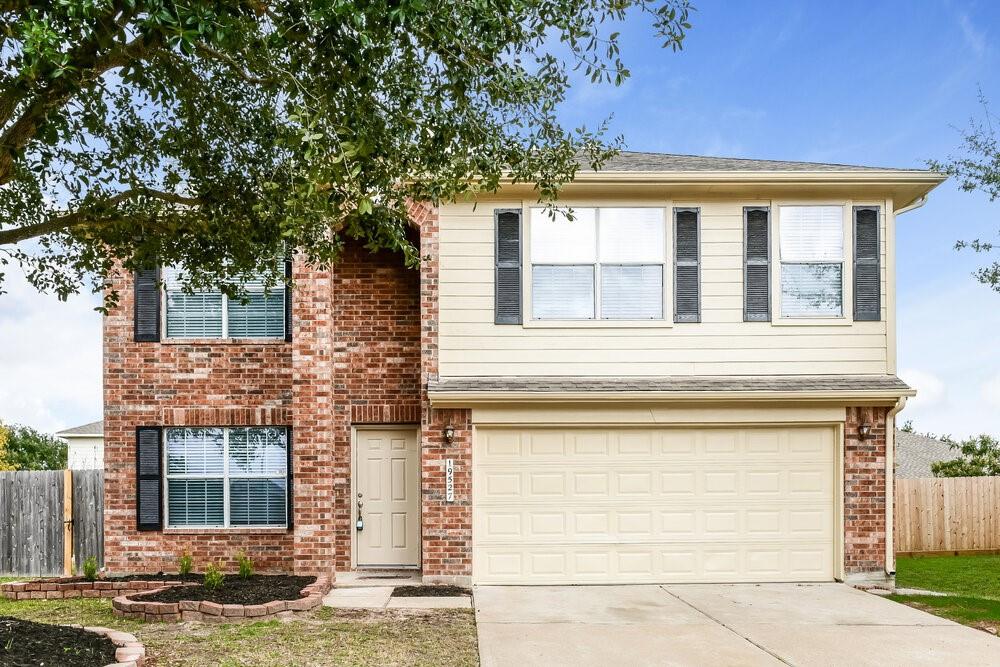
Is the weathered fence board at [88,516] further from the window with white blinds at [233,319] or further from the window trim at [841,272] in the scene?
the window trim at [841,272]

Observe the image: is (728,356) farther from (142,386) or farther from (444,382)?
(142,386)

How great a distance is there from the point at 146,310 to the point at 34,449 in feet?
82.8

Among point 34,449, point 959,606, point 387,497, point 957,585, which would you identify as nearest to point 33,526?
point 387,497

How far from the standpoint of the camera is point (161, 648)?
7.40 m

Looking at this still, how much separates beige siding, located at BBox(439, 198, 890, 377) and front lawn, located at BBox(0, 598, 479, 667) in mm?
3405

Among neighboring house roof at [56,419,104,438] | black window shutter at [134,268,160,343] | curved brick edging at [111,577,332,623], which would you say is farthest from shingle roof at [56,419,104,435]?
curved brick edging at [111,577,332,623]

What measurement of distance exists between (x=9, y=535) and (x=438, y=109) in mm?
10219

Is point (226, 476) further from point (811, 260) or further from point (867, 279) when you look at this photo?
point (867, 279)

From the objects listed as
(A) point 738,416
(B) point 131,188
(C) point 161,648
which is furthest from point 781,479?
(B) point 131,188

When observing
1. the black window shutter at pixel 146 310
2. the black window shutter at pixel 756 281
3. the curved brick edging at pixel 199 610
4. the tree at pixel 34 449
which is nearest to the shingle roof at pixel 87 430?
the tree at pixel 34 449

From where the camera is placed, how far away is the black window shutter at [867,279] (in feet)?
35.4

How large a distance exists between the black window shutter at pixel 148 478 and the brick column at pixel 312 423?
2.11 metres

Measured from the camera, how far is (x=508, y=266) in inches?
421

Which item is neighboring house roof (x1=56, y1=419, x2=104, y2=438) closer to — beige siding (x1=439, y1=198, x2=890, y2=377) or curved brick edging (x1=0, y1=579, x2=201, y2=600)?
curved brick edging (x1=0, y1=579, x2=201, y2=600)
